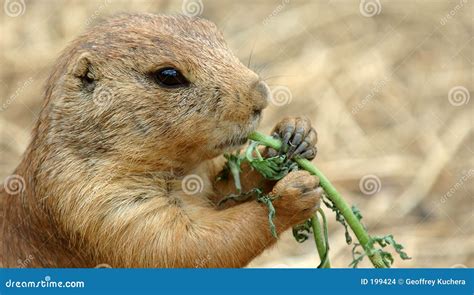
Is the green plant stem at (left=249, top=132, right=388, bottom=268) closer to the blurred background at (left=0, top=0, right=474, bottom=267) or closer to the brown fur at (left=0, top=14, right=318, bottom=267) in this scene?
the brown fur at (left=0, top=14, right=318, bottom=267)

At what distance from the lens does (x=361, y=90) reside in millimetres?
8891

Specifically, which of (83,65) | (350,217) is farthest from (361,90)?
(83,65)

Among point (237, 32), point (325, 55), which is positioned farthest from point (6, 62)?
point (325, 55)

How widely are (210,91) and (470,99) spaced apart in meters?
5.00

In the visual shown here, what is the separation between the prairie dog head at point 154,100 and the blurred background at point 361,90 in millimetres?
2996

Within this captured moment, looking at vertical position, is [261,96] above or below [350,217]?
above

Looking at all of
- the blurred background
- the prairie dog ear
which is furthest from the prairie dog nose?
the blurred background

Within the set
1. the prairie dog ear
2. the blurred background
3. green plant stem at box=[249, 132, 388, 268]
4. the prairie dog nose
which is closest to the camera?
the prairie dog nose

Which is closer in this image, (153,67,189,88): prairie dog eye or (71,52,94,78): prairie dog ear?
(153,67,189,88): prairie dog eye

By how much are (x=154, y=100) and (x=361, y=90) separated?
468 cm

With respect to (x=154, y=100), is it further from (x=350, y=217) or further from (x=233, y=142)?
(x=350, y=217)

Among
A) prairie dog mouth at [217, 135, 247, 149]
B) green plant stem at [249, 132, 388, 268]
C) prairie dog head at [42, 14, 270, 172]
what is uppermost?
prairie dog head at [42, 14, 270, 172]

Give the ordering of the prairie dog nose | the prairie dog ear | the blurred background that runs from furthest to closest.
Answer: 1. the blurred background
2. the prairie dog ear
3. the prairie dog nose

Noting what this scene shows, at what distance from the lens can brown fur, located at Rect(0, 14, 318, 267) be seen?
4508 mm
